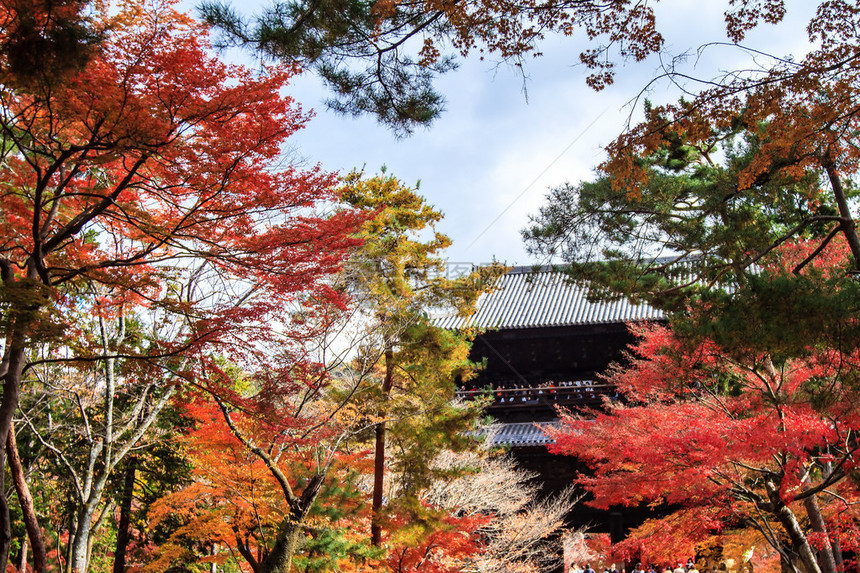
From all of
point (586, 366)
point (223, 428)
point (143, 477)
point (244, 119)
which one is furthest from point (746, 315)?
point (586, 366)

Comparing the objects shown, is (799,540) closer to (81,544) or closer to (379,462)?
(379,462)

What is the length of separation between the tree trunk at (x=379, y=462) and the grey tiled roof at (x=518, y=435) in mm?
4566

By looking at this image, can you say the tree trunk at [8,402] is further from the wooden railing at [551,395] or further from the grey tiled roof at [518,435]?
the wooden railing at [551,395]

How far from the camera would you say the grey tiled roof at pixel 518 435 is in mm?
13164

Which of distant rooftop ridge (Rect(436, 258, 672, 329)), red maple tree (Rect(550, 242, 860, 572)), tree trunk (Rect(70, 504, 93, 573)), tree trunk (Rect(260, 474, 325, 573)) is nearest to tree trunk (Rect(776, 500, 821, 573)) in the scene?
red maple tree (Rect(550, 242, 860, 572))

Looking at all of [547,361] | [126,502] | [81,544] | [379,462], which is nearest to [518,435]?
[547,361]

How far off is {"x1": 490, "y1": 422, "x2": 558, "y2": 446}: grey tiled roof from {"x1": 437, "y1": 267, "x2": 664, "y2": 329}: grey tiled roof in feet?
7.98

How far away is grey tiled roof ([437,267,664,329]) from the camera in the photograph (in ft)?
51.6

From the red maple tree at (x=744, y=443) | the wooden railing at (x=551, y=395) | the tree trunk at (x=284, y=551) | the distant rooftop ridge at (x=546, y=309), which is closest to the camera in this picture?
the red maple tree at (x=744, y=443)

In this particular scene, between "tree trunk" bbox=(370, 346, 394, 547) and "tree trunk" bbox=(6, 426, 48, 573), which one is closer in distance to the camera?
"tree trunk" bbox=(6, 426, 48, 573)

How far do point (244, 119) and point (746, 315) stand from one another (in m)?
4.16

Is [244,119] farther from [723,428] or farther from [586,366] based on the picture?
[586,366]

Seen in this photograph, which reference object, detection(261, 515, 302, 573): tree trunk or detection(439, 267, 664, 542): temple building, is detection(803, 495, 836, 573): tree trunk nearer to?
detection(439, 267, 664, 542): temple building

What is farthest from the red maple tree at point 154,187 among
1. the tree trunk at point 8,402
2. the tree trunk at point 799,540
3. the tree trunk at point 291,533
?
the tree trunk at point 799,540
